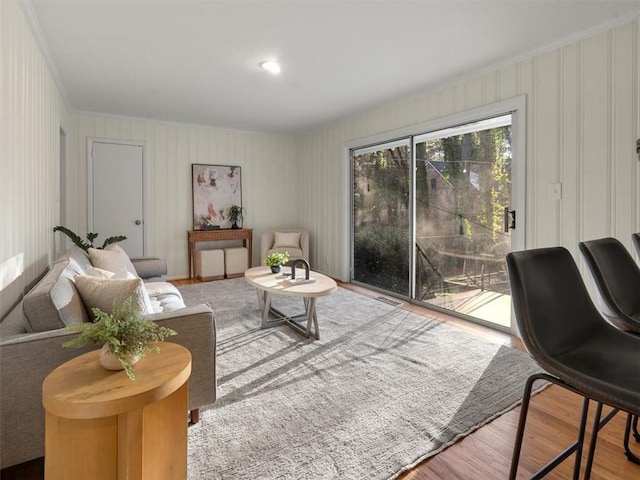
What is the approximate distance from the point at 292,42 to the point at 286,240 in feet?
11.3

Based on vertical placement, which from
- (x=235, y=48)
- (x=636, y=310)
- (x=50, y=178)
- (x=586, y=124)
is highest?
(x=235, y=48)

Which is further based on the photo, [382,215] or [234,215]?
[234,215]

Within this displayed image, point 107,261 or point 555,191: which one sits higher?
point 555,191

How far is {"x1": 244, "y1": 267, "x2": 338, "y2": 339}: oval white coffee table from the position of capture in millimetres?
2861

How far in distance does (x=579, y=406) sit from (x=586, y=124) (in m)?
2.03

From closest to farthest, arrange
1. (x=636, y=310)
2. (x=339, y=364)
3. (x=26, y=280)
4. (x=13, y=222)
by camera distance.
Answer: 1. (x=636, y=310)
2. (x=13, y=222)
3. (x=26, y=280)
4. (x=339, y=364)

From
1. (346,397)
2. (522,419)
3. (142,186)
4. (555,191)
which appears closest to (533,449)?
(522,419)

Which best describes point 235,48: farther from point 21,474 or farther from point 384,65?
point 21,474

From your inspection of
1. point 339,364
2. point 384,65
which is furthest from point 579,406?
point 384,65

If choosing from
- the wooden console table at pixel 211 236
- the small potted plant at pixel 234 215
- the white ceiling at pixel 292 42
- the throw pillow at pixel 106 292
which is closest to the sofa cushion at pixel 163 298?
the throw pillow at pixel 106 292

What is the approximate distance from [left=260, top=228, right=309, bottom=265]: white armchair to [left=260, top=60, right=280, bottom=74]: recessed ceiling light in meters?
2.95

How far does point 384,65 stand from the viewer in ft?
10.6

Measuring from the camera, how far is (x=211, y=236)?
18.2 ft

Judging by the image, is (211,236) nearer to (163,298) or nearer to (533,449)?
(163,298)
